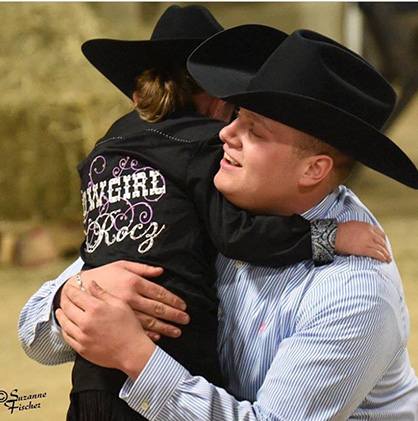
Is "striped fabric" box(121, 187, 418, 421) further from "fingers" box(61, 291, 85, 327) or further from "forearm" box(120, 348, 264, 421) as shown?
"fingers" box(61, 291, 85, 327)

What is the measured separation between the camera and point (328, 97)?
152cm

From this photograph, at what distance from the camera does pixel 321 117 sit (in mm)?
1483

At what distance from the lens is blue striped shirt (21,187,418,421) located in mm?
1490

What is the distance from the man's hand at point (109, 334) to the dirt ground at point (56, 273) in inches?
60.0

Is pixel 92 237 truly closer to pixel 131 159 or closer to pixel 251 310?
pixel 131 159

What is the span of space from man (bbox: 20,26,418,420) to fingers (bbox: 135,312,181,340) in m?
0.04

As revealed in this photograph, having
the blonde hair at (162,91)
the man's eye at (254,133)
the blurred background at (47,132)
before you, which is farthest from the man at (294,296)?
the blurred background at (47,132)

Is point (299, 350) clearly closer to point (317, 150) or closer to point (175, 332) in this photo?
point (175, 332)

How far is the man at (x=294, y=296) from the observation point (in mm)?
1492

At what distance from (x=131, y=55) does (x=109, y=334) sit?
583 mm

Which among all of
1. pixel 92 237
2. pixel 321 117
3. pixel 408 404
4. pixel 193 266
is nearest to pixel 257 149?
pixel 321 117

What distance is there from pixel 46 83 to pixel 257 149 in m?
3.12

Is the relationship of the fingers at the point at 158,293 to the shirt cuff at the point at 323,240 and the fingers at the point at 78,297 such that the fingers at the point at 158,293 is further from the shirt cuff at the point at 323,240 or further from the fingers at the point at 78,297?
the shirt cuff at the point at 323,240

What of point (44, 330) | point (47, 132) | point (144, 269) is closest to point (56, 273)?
point (47, 132)
